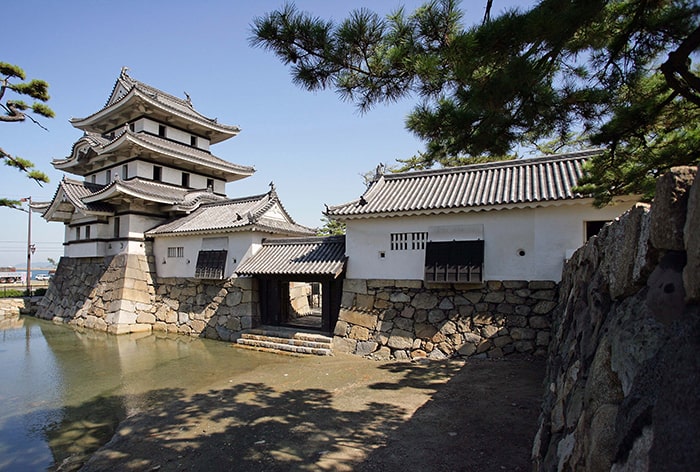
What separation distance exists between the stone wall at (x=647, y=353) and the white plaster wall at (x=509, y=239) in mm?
6128

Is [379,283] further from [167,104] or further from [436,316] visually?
[167,104]

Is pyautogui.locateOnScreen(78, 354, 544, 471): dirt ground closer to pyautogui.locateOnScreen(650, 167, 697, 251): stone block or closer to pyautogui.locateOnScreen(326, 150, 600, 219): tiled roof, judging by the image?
pyautogui.locateOnScreen(650, 167, 697, 251): stone block

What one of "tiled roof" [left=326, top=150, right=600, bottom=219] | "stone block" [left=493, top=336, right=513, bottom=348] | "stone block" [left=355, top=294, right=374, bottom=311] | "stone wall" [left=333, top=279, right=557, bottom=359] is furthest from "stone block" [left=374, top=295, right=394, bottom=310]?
"stone block" [left=493, top=336, right=513, bottom=348]

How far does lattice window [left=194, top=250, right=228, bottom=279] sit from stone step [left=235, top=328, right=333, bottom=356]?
2516mm

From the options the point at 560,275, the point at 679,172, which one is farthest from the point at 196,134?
the point at 679,172

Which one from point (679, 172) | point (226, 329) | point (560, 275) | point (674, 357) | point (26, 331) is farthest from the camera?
point (26, 331)

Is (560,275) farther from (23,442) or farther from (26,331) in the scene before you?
(26,331)

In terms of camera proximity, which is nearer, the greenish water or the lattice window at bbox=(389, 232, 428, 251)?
the greenish water

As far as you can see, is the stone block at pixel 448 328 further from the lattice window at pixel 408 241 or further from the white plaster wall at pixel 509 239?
the lattice window at pixel 408 241

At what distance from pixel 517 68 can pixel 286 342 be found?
9.28 meters

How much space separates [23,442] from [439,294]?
8.38 m

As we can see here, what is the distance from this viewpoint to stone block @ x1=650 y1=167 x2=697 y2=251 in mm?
1721

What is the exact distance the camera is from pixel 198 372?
906cm

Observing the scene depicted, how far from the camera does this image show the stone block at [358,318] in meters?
9.91
